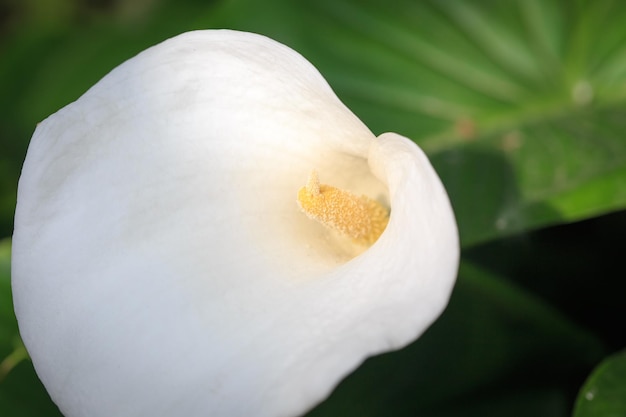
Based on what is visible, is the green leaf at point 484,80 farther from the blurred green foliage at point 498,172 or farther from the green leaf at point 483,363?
the green leaf at point 483,363

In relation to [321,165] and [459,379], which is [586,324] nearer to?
[459,379]

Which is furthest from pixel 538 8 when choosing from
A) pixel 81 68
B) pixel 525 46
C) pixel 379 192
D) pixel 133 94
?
pixel 81 68

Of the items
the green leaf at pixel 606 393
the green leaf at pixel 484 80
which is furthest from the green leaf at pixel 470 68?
the green leaf at pixel 606 393

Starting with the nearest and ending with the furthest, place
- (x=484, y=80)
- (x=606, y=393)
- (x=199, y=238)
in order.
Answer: (x=199, y=238) < (x=606, y=393) < (x=484, y=80)

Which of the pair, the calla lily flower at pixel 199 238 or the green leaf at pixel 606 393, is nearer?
the calla lily flower at pixel 199 238

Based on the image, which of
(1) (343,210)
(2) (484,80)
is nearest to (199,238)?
(1) (343,210)

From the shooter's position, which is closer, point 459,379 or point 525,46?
point 459,379

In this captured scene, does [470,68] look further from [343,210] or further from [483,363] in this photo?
[343,210]
